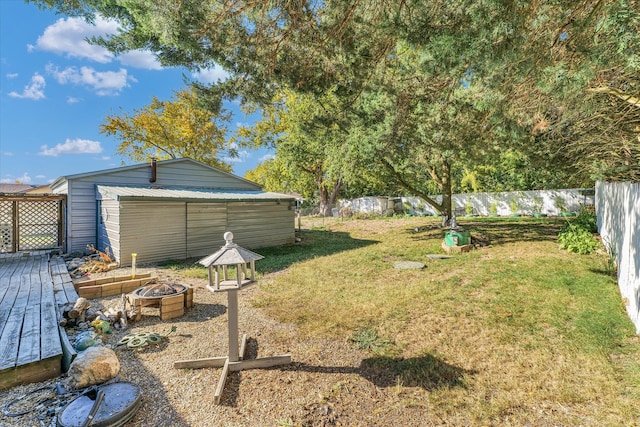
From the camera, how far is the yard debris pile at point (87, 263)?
7.35 m

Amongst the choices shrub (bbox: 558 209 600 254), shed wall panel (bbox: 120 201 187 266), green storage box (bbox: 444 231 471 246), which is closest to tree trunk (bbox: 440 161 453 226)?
green storage box (bbox: 444 231 471 246)

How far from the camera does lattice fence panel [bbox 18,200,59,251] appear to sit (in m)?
8.87

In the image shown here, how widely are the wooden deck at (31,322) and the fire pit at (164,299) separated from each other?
0.98 m

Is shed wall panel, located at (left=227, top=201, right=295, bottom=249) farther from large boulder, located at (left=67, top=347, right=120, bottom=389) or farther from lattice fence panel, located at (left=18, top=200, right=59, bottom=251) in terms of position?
large boulder, located at (left=67, top=347, right=120, bottom=389)

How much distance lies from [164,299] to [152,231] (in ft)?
15.8

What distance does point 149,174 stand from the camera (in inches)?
415

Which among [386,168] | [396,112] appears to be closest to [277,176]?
[386,168]

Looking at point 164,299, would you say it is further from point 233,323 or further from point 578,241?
point 578,241

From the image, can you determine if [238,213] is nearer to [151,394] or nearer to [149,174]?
[149,174]

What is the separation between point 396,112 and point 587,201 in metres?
17.3

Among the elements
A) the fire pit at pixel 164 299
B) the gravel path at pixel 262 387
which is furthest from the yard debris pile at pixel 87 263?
the gravel path at pixel 262 387

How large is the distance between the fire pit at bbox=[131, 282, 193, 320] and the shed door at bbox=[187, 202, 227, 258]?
189 inches

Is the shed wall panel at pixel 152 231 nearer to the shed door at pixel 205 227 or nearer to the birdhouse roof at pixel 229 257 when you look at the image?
the shed door at pixel 205 227

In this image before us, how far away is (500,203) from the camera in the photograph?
2000 centimetres
